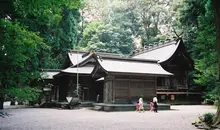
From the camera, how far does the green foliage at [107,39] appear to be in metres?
45.1

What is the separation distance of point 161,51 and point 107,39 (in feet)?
52.6

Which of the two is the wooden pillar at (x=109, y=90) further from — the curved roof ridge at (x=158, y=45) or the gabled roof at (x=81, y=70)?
the curved roof ridge at (x=158, y=45)

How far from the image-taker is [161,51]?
109 ft

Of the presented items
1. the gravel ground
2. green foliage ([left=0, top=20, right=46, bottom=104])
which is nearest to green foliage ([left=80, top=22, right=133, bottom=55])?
the gravel ground

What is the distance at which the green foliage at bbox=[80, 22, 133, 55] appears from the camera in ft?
148

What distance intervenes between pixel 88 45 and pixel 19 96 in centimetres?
4009

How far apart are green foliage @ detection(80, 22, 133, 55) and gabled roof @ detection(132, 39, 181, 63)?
859 centimetres

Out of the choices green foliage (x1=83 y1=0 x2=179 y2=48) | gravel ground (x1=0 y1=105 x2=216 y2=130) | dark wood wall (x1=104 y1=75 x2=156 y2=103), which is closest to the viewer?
gravel ground (x1=0 y1=105 x2=216 y2=130)

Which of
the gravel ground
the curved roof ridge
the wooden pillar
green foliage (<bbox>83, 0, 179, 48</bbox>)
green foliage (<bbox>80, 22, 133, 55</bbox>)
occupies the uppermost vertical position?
green foliage (<bbox>83, 0, 179, 48</bbox>)

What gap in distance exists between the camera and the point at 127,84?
19609 mm

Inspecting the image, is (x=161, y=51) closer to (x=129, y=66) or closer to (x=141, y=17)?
(x=129, y=66)

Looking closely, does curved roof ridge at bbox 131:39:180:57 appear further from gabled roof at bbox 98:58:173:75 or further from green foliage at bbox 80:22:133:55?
gabled roof at bbox 98:58:173:75

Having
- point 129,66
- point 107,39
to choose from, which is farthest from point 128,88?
point 107,39

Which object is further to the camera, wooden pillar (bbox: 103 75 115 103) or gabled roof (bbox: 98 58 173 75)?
gabled roof (bbox: 98 58 173 75)
